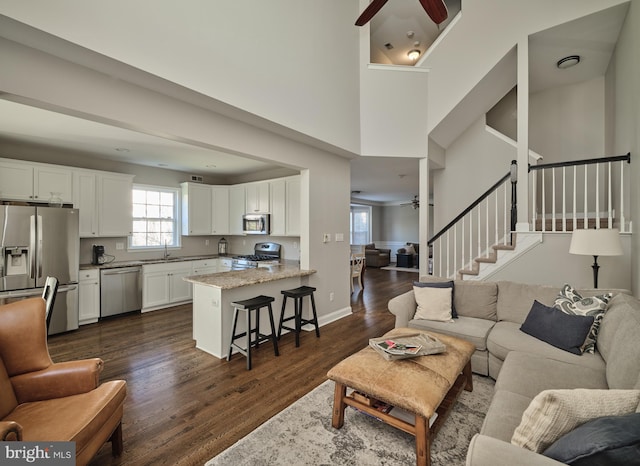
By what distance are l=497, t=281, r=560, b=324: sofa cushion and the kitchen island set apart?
7.97 feet

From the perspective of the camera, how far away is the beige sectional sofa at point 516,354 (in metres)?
1.36

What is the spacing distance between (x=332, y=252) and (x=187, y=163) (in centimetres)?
321

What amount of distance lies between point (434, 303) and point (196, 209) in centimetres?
491

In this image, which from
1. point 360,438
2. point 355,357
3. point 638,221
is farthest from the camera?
point 638,221

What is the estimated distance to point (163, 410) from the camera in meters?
2.27

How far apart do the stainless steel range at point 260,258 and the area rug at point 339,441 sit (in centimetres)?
321

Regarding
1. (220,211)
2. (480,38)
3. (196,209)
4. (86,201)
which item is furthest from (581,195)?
(86,201)

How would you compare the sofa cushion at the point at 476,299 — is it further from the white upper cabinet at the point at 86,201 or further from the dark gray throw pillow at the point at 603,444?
the white upper cabinet at the point at 86,201

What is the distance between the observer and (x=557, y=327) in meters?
2.32

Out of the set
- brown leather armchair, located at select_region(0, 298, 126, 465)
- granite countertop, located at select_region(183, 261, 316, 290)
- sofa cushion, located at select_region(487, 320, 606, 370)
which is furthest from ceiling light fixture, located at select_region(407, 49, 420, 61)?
brown leather armchair, located at select_region(0, 298, 126, 465)

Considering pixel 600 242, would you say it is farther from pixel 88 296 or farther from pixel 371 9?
pixel 88 296

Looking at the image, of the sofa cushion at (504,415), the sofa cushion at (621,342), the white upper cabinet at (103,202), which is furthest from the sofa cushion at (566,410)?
the white upper cabinet at (103,202)

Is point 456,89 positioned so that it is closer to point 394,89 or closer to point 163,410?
point 394,89

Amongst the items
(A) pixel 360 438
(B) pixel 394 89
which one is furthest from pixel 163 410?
(B) pixel 394 89
